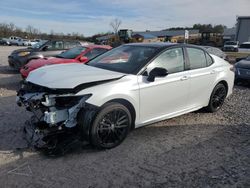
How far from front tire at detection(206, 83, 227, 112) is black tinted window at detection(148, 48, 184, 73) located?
1335 millimetres

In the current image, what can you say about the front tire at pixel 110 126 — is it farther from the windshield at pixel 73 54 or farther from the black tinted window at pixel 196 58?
the windshield at pixel 73 54

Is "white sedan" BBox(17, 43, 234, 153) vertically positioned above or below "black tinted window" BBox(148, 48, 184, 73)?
below

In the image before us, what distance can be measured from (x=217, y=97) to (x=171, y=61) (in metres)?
1.85

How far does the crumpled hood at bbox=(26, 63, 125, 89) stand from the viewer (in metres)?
4.06

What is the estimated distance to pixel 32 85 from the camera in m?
4.53

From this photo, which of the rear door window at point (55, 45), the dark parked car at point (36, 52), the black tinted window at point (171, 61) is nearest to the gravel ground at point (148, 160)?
the black tinted window at point (171, 61)

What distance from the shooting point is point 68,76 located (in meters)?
4.29

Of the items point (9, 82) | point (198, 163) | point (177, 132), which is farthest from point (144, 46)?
point (9, 82)

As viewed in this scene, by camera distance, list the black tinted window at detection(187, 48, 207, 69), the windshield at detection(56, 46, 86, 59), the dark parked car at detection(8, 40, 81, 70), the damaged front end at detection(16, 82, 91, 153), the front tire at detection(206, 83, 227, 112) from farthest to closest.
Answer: the dark parked car at detection(8, 40, 81, 70), the windshield at detection(56, 46, 86, 59), the front tire at detection(206, 83, 227, 112), the black tinted window at detection(187, 48, 207, 69), the damaged front end at detection(16, 82, 91, 153)

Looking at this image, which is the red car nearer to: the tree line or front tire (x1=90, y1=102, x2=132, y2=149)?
front tire (x1=90, y1=102, x2=132, y2=149)

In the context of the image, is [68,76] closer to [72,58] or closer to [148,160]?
[148,160]

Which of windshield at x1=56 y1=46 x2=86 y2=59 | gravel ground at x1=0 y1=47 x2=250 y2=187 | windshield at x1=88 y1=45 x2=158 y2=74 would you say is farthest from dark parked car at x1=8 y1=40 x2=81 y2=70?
windshield at x1=88 y1=45 x2=158 y2=74

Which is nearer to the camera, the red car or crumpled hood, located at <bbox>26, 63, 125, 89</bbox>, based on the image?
crumpled hood, located at <bbox>26, 63, 125, 89</bbox>

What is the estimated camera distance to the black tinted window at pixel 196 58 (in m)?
5.60
